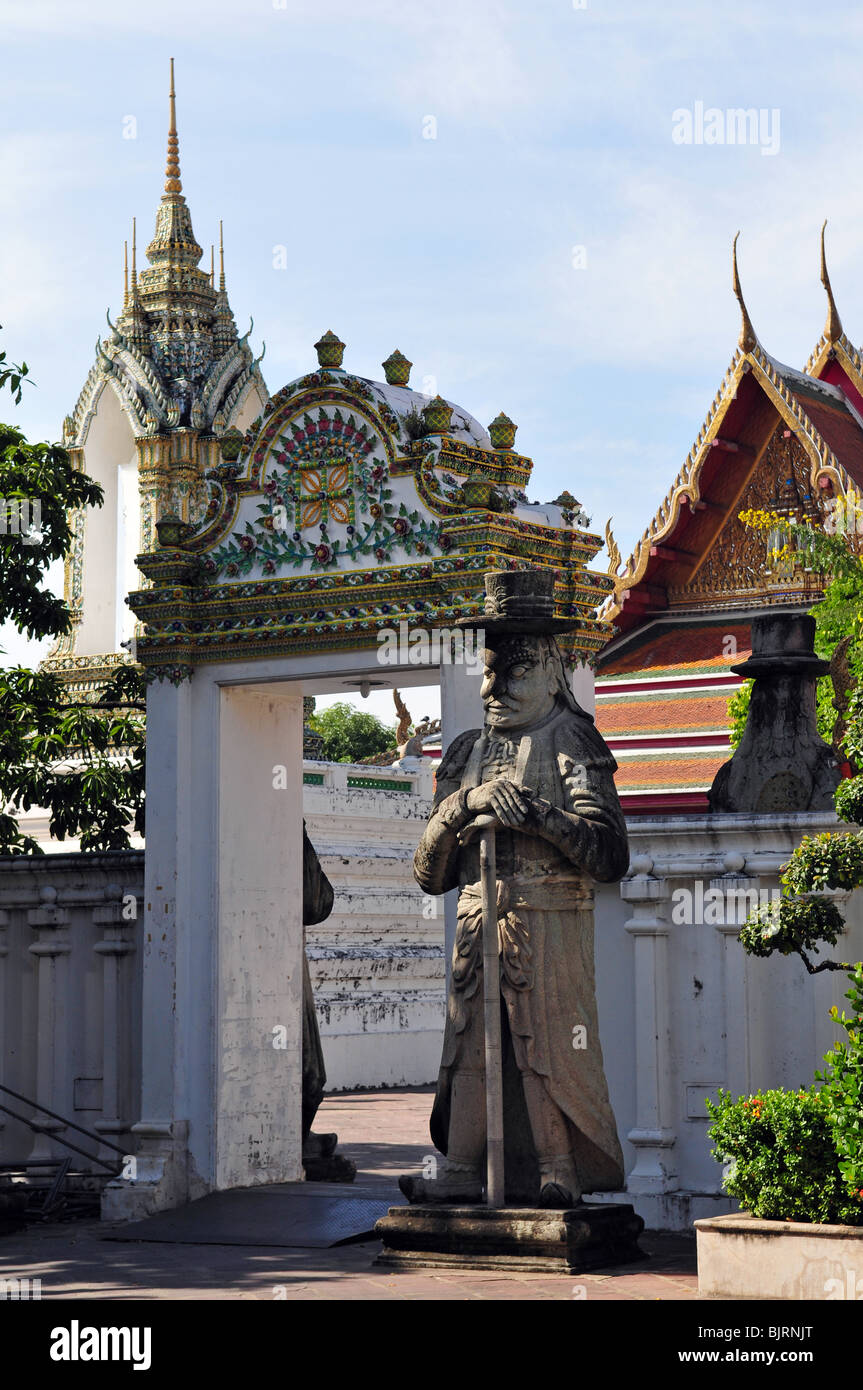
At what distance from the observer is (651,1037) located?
35.5 ft

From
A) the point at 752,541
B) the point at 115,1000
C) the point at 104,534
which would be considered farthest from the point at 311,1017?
the point at 104,534

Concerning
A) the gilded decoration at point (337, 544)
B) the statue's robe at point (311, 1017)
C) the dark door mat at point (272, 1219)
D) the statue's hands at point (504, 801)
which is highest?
the gilded decoration at point (337, 544)

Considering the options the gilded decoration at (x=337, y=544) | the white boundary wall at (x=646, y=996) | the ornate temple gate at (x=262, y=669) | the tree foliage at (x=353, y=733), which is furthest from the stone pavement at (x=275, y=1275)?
Result: the tree foliage at (x=353, y=733)

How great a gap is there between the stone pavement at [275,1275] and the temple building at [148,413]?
20.5 metres

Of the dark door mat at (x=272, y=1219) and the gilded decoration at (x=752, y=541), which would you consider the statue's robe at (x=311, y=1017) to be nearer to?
the dark door mat at (x=272, y=1219)

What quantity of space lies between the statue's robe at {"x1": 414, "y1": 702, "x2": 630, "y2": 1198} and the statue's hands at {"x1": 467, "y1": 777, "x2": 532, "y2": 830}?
6 cm

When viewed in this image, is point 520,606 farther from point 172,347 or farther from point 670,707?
point 172,347

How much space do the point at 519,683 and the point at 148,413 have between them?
22.7 m

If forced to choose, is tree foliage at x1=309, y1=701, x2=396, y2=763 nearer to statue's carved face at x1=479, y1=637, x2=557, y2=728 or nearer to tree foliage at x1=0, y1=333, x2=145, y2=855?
tree foliage at x1=0, y1=333, x2=145, y2=855

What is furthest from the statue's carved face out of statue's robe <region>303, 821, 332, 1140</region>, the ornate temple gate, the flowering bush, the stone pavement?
statue's robe <region>303, 821, 332, 1140</region>

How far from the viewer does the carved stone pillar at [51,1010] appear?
13.0 m

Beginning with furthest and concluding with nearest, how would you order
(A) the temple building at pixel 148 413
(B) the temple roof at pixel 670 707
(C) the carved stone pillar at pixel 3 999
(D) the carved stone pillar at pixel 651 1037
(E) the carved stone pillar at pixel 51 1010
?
1. (A) the temple building at pixel 148 413
2. (B) the temple roof at pixel 670 707
3. (C) the carved stone pillar at pixel 3 999
4. (E) the carved stone pillar at pixel 51 1010
5. (D) the carved stone pillar at pixel 651 1037

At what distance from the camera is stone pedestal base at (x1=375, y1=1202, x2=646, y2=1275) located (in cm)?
925
